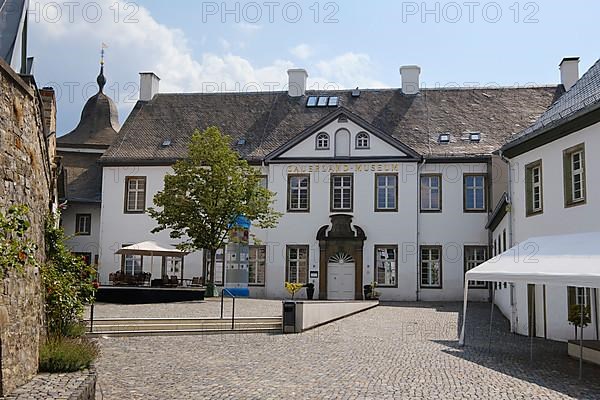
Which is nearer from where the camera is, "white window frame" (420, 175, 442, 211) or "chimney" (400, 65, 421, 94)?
"white window frame" (420, 175, 442, 211)

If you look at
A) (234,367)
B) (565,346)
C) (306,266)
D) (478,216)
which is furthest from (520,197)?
(306,266)

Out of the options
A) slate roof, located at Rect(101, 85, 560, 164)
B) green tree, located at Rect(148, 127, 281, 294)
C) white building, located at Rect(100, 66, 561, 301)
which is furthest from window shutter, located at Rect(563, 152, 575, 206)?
slate roof, located at Rect(101, 85, 560, 164)

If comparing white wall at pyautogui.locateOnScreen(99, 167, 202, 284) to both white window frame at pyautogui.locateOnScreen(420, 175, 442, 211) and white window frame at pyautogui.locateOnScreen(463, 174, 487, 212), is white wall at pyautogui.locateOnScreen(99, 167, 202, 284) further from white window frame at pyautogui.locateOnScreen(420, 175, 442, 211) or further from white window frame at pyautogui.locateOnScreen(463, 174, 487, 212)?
white window frame at pyautogui.locateOnScreen(463, 174, 487, 212)

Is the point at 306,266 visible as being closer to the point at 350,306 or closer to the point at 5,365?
the point at 350,306

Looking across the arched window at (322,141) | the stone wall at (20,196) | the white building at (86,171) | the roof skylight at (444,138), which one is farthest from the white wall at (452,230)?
the stone wall at (20,196)

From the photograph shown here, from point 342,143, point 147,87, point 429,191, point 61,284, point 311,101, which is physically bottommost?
point 61,284

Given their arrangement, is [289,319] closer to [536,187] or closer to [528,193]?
[528,193]

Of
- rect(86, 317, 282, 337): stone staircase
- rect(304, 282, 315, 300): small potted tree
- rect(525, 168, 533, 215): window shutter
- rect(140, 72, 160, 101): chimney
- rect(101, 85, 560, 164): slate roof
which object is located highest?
rect(140, 72, 160, 101): chimney

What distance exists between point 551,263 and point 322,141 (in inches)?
762

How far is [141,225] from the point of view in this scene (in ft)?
111

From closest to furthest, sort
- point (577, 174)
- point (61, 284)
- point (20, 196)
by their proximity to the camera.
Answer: point (20, 196) < point (61, 284) < point (577, 174)

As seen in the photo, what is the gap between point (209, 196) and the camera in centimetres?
2752

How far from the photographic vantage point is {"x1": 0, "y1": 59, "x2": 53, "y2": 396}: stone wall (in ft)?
24.9

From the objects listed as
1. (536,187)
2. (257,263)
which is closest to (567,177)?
(536,187)
